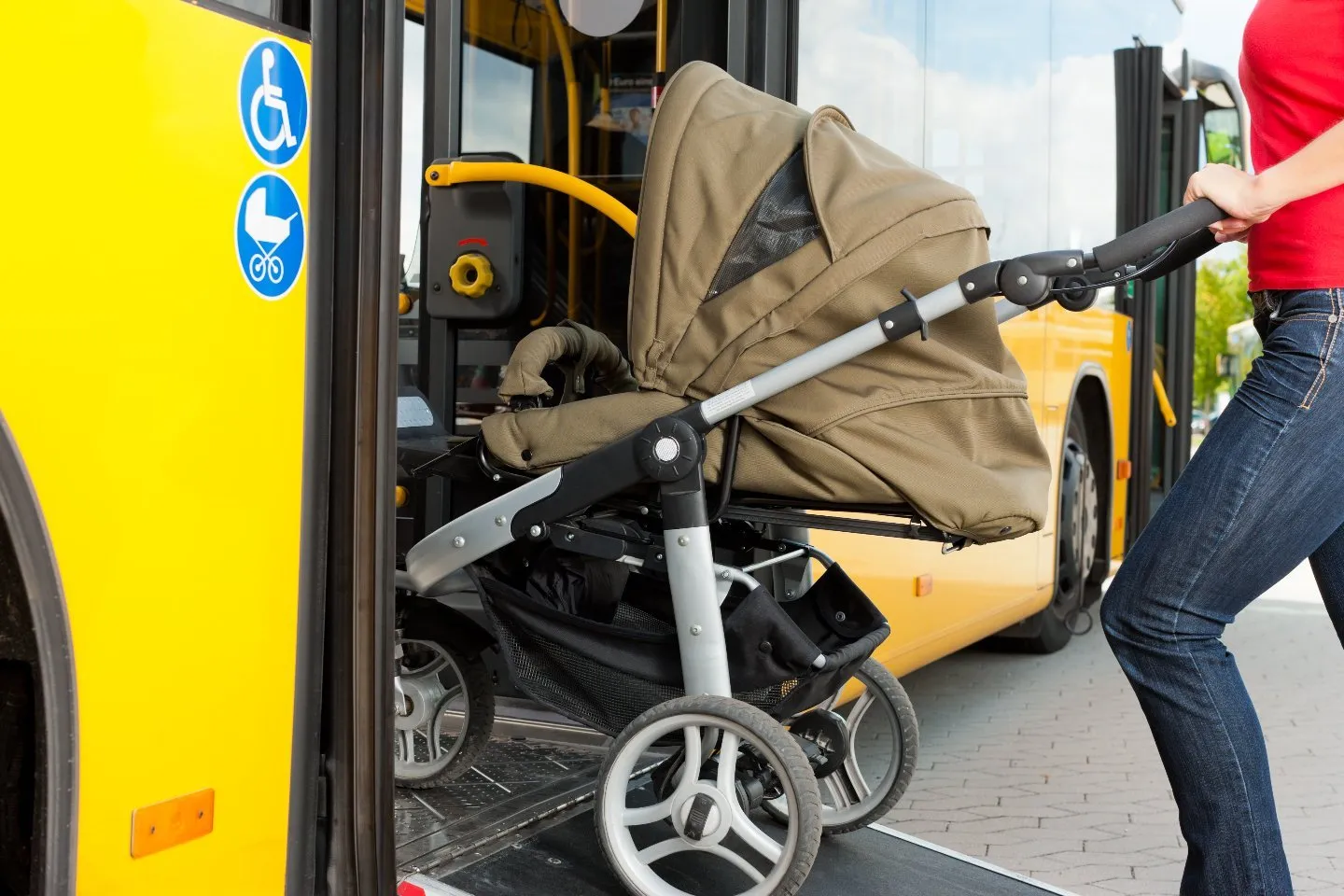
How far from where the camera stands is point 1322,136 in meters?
2.01

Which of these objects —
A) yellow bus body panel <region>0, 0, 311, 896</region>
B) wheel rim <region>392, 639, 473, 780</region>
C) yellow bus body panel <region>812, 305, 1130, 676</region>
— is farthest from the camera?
yellow bus body panel <region>812, 305, 1130, 676</region>

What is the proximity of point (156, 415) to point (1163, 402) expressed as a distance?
20.6 feet

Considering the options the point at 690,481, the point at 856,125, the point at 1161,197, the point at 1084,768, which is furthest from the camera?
the point at 1161,197

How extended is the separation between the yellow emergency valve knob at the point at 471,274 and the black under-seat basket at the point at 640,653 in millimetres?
1467

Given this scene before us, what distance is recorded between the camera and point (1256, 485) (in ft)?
6.77

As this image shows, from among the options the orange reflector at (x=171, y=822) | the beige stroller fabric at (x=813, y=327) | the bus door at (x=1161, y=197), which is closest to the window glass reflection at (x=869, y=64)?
the beige stroller fabric at (x=813, y=327)

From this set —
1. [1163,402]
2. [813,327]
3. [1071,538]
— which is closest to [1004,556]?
[1071,538]

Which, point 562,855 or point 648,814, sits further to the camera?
point 562,855

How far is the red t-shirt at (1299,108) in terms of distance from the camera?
6.79ft

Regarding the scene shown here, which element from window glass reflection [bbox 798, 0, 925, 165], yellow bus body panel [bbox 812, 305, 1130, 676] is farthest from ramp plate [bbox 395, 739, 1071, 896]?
window glass reflection [bbox 798, 0, 925, 165]

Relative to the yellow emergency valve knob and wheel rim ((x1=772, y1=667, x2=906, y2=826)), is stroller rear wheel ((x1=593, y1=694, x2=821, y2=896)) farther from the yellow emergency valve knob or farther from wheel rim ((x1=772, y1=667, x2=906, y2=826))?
the yellow emergency valve knob

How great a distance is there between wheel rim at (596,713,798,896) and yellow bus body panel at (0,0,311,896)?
55cm

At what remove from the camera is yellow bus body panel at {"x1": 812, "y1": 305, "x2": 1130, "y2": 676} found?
12.3 feet

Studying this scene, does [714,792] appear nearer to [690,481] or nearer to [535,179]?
[690,481]
